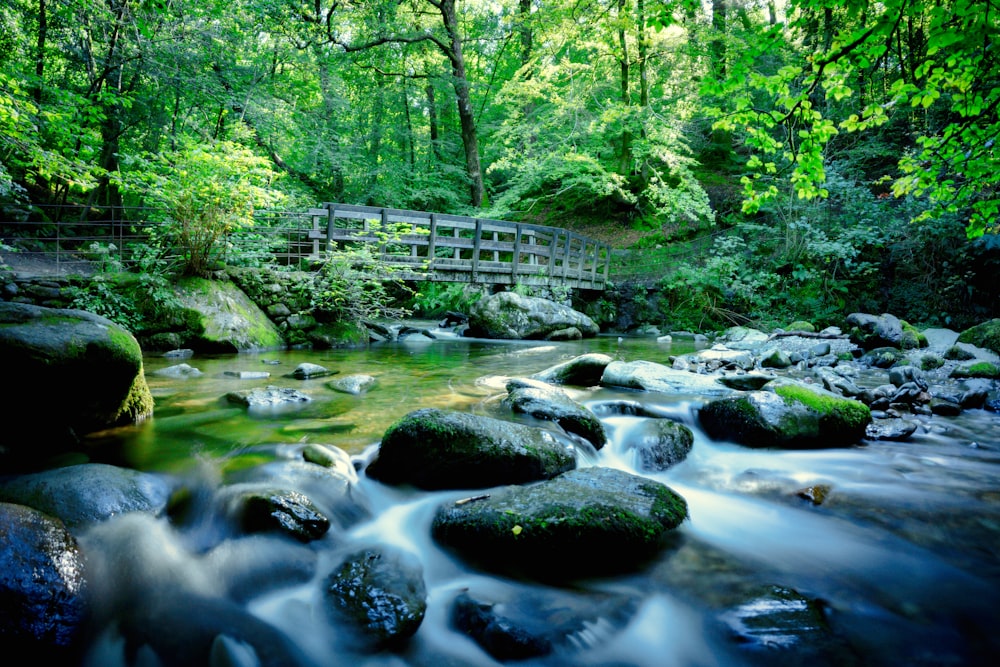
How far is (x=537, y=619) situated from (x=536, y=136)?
15.7m

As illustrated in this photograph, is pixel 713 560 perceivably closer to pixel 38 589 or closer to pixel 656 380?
pixel 38 589

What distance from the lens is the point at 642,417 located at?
488 cm

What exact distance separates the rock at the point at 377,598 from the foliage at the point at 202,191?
23.1 feet

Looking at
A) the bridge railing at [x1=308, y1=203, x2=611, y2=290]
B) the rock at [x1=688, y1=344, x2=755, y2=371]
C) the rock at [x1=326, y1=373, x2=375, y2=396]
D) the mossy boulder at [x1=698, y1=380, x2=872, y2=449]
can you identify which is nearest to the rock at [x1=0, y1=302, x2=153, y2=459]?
the rock at [x1=326, y1=373, x2=375, y2=396]

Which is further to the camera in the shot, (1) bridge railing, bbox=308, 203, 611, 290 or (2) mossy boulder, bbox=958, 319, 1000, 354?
(1) bridge railing, bbox=308, 203, 611, 290

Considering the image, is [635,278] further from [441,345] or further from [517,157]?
[441,345]

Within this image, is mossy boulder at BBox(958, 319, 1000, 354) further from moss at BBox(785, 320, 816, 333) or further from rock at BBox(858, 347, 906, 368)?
moss at BBox(785, 320, 816, 333)

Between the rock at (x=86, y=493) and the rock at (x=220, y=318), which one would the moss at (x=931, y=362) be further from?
the rock at (x=220, y=318)

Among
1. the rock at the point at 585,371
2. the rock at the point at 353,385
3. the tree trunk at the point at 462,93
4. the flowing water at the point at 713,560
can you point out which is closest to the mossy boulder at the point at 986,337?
the flowing water at the point at 713,560

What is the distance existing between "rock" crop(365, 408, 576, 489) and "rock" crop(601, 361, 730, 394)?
2.92 m

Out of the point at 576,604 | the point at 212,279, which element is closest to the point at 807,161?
the point at 576,604

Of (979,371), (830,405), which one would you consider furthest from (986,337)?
(830,405)

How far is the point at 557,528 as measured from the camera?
8.07 ft

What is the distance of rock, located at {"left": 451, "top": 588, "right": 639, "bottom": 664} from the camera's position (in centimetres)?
198
